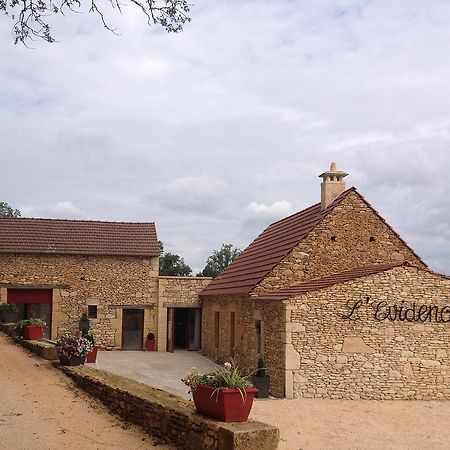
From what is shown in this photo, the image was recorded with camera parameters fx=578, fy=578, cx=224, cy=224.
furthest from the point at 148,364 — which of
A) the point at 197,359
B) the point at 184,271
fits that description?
the point at 184,271

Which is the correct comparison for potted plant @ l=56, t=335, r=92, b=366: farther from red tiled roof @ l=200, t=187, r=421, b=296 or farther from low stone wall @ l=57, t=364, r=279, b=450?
red tiled roof @ l=200, t=187, r=421, b=296

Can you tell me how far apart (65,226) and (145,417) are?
698 inches

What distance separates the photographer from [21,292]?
22.6 m

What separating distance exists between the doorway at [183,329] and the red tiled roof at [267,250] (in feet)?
6.46

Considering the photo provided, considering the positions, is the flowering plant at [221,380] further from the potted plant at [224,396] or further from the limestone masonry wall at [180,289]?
the limestone masonry wall at [180,289]

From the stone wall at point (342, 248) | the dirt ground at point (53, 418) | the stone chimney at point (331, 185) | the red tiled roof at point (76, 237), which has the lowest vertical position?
the dirt ground at point (53, 418)

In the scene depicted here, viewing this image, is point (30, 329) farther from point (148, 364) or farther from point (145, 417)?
point (145, 417)

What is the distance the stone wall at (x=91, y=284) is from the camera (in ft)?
74.0

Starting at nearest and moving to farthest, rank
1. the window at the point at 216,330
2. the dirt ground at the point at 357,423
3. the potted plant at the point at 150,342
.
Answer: the dirt ground at the point at 357,423 < the window at the point at 216,330 < the potted plant at the point at 150,342

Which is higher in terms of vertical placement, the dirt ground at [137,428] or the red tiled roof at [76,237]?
the red tiled roof at [76,237]

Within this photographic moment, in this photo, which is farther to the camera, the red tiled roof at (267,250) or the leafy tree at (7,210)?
the leafy tree at (7,210)

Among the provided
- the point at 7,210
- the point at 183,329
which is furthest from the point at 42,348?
the point at 7,210

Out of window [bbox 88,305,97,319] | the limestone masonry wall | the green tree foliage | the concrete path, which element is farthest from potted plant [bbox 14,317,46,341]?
the green tree foliage

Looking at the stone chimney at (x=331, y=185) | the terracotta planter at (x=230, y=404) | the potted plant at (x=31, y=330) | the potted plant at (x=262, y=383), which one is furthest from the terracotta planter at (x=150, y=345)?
the terracotta planter at (x=230, y=404)
